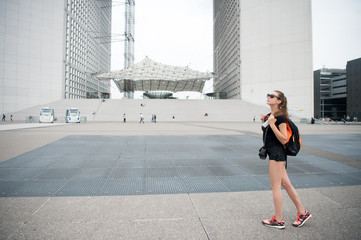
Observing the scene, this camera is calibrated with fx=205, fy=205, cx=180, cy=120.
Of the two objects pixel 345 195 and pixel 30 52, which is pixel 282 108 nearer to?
pixel 345 195

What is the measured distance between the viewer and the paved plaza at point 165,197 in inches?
98.2

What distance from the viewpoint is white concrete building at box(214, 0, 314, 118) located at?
48344 mm

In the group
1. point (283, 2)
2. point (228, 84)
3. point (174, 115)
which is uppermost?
point (283, 2)

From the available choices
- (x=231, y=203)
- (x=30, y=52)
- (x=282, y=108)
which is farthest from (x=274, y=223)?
(x=30, y=52)

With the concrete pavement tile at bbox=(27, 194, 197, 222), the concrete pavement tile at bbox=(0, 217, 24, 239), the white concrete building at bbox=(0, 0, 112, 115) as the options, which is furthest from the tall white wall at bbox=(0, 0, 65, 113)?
the concrete pavement tile at bbox=(0, 217, 24, 239)

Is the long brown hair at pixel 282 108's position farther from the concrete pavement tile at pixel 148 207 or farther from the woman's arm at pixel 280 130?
the concrete pavement tile at pixel 148 207

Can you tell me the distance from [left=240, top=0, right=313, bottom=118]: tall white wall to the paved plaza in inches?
1888

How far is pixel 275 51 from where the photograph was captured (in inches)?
1977

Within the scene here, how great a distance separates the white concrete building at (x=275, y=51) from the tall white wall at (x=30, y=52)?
46087 millimetres

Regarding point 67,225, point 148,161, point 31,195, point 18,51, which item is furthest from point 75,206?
point 18,51

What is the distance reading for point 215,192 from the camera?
3.80 m

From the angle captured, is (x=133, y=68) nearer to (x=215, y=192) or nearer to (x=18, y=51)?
(x=18, y=51)

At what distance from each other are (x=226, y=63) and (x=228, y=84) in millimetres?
8949

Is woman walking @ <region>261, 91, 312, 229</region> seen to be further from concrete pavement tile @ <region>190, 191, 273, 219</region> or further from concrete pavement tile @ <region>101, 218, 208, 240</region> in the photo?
concrete pavement tile @ <region>101, 218, 208, 240</region>
